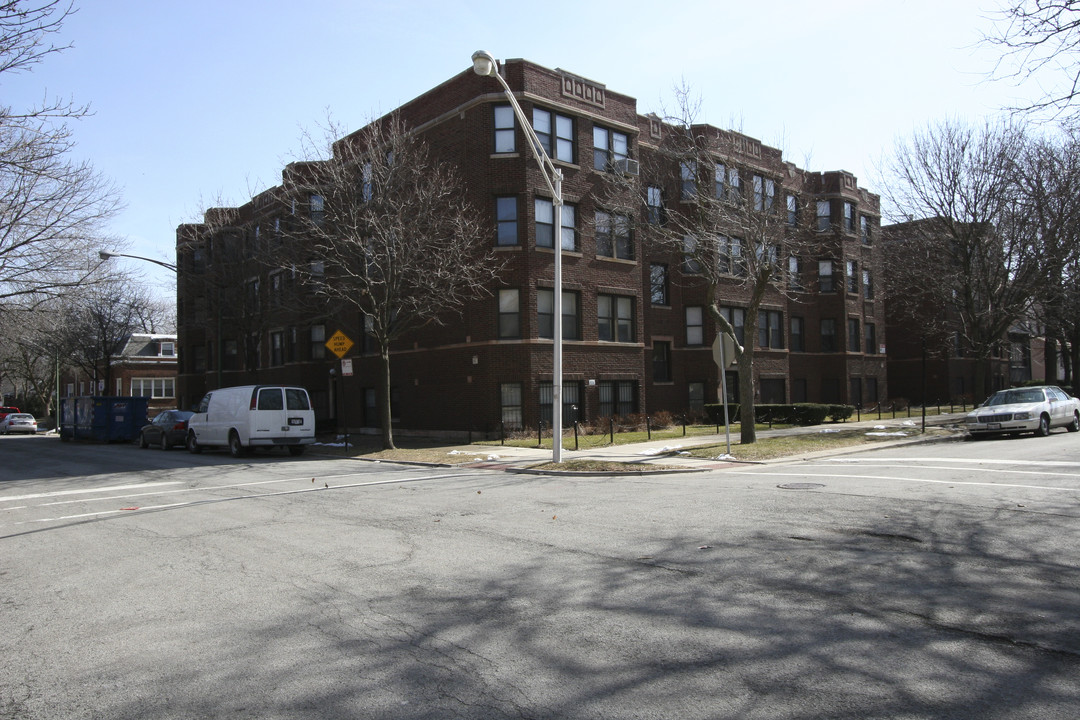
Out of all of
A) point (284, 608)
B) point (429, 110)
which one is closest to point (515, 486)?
point (284, 608)

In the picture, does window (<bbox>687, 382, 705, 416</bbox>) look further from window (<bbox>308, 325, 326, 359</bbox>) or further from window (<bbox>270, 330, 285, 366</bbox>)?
window (<bbox>270, 330, 285, 366</bbox>)

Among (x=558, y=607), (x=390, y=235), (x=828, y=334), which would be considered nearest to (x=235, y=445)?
(x=390, y=235)

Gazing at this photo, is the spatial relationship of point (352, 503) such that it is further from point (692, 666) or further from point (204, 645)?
point (692, 666)

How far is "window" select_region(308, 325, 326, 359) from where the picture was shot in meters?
35.1

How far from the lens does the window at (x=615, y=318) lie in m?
27.7

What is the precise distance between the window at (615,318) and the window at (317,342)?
14498mm

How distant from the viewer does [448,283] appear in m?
23.2

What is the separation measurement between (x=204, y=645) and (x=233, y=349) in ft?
134

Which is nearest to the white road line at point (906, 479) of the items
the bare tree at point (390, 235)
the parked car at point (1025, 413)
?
the parked car at point (1025, 413)

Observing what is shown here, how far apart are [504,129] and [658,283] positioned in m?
9.69

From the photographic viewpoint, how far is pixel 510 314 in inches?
1003

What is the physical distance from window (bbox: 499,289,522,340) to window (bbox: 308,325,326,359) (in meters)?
12.9

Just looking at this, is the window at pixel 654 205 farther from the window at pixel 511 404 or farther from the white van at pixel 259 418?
the white van at pixel 259 418

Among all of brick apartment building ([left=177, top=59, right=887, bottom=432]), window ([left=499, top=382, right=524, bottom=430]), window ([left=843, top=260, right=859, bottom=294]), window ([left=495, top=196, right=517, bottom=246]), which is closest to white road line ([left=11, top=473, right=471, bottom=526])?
A: window ([left=499, top=382, right=524, bottom=430])
